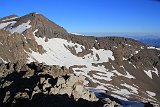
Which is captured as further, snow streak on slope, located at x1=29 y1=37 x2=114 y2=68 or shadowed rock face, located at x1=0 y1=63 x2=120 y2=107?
snow streak on slope, located at x1=29 y1=37 x2=114 y2=68

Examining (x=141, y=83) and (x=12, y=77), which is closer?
(x=12, y=77)

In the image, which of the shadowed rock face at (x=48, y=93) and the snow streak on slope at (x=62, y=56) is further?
the snow streak on slope at (x=62, y=56)

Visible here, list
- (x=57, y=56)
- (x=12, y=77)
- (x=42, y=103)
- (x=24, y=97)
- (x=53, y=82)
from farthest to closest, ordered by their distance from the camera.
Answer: (x=57, y=56), (x=12, y=77), (x=53, y=82), (x=24, y=97), (x=42, y=103)

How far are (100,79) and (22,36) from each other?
5277cm

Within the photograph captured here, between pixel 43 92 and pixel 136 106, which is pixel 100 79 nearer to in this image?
pixel 136 106

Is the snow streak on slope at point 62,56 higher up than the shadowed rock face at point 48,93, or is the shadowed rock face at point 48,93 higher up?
the shadowed rock face at point 48,93

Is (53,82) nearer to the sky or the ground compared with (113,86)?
nearer to the sky

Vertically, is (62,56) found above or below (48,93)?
below

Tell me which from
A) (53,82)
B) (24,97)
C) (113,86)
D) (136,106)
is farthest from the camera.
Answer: (113,86)

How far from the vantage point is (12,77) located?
240ft

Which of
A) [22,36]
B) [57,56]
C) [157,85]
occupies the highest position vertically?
[22,36]

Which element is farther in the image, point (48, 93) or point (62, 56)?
point (62, 56)

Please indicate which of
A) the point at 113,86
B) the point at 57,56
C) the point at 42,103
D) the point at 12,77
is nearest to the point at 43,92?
the point at 42,103

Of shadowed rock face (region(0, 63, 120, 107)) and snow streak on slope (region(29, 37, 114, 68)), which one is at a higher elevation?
shadowed rock face (region(0, 63, 120, 107))
